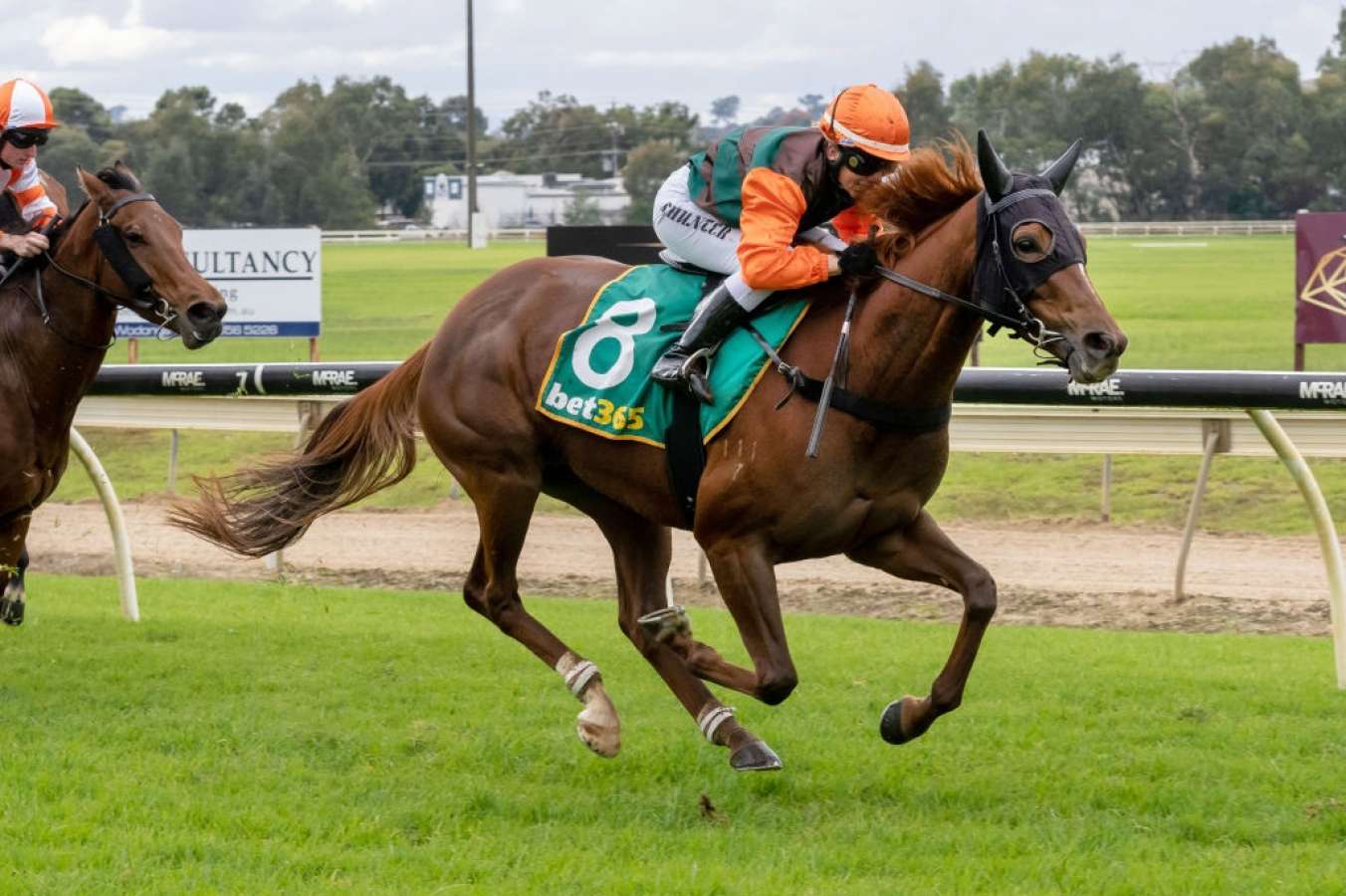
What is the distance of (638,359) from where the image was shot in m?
5.29

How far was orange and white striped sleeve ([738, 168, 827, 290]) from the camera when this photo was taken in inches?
191

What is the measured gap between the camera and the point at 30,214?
676cm

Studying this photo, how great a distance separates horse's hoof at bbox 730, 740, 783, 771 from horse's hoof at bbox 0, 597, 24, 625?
3.47 metres

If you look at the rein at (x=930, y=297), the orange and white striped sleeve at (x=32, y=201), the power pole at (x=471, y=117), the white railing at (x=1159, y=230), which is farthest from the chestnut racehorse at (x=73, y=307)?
the white railing at (x=1159, y=230)

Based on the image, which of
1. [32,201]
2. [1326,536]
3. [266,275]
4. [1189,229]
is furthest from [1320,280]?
[1189,229]

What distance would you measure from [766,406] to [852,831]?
116 cm

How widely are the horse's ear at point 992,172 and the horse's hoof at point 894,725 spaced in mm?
1377

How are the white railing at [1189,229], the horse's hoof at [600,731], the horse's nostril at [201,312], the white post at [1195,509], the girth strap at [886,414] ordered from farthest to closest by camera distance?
the white railing at [1189,229]
the white post at [1195,509]
the horse's nostril at [201,312]
the horse's hoof at [600,731]
the girth strap at [886,414]

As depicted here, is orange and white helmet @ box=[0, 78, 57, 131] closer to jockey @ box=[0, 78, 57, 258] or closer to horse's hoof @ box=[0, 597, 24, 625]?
jockey @ box=[0, 78, 57, 258]

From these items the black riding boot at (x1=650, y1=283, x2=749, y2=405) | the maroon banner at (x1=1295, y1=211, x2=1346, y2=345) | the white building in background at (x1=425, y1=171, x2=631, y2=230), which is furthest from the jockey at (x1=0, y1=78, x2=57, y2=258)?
the white building in background at (x1=425, y1=171, x2=631, y2=230)

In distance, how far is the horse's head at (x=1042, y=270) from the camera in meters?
4.25

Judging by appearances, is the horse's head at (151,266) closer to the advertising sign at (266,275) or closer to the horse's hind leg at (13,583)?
the horse's hind leg at (13,583)

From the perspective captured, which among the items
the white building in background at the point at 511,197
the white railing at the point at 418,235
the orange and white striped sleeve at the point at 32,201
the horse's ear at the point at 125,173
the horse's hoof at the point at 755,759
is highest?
the white building in background at the point at 511,197

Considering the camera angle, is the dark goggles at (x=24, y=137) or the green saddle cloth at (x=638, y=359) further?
the dark goggles at (x=24, y=137)
